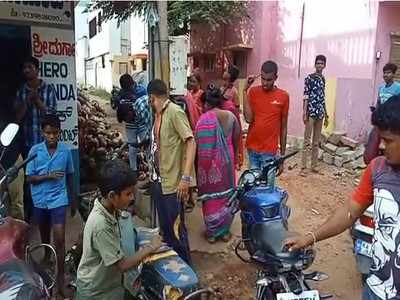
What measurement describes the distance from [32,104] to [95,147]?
2608 millimetres

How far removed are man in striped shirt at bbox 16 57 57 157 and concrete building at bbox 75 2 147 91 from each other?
15.7 meters

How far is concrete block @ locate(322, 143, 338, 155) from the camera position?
329 inches

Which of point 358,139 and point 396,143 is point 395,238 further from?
point 358,139

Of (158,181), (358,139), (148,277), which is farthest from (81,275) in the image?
(358,139)

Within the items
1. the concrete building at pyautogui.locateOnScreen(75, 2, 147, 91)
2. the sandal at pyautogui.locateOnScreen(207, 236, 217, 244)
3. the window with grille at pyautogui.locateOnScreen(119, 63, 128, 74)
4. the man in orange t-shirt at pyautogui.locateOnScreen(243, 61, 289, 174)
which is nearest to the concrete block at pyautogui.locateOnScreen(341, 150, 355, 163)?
the man in orange t-shirt at pyautogui.locateOnScreen(243, 61, 289, 174)

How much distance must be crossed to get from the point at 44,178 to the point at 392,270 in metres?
2.56

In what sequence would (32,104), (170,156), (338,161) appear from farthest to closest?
(338,161), (32,104), (170,156)

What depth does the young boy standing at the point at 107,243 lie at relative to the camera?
230 centimetres

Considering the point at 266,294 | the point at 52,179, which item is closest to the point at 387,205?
the point at 266,294

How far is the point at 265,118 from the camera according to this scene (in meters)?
4.85

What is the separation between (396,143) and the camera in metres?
1.80

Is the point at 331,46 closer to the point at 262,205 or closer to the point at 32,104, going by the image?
the point at 32,104

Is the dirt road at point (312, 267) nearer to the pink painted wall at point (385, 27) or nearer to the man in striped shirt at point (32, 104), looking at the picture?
the man in striped shirt at point (32, 104)

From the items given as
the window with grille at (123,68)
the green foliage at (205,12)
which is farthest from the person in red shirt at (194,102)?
the window with grille at (123,68)
